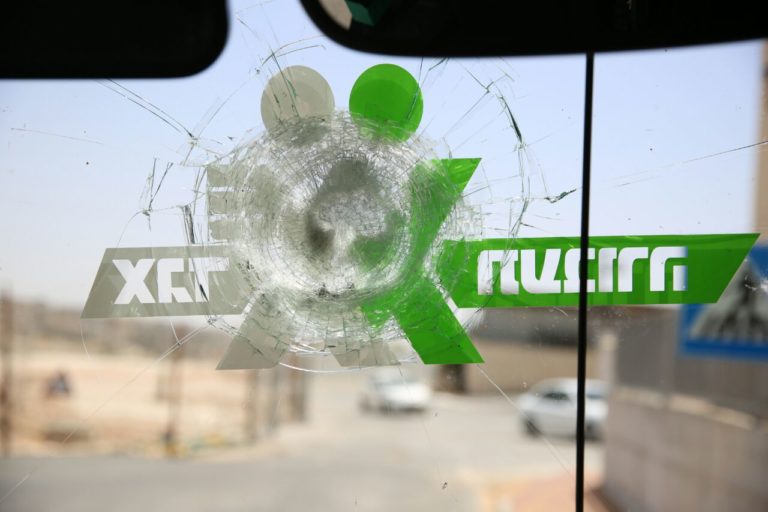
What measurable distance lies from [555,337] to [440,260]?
0.31 m

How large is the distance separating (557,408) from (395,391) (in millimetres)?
346

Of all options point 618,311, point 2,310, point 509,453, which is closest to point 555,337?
point 618,311

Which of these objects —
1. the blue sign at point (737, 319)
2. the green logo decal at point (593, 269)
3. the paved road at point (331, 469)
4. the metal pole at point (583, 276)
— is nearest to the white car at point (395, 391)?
the paved road at point (331, 469)

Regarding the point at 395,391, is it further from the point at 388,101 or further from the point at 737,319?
the point at 737,319

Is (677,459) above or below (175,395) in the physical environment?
below

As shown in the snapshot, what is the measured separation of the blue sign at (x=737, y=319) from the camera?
1.35 m

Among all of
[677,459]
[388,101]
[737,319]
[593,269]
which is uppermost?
[388,101]

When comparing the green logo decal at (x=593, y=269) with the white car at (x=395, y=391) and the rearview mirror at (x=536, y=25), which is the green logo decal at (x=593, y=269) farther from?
the rearview mirror at (x=536, y=25)

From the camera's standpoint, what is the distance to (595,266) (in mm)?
1304

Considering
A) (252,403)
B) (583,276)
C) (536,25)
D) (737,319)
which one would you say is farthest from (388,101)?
(737,319)

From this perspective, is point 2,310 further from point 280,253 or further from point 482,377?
point 482,377

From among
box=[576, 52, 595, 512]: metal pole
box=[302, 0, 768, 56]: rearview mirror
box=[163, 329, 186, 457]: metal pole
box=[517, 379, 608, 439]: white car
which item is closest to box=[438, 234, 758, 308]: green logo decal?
box=[576, 52, 595, 512]: metal pole

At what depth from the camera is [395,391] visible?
4.19 feet

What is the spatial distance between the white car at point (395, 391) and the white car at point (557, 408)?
0.71 ft
